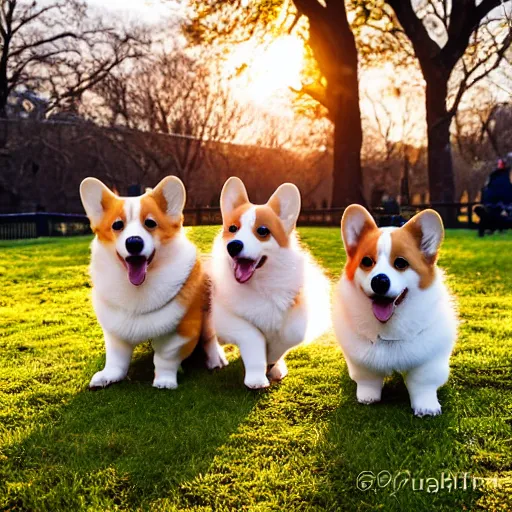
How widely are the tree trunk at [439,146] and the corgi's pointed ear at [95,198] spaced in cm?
1656

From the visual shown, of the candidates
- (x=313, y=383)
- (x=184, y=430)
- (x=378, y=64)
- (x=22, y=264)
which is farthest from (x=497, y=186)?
(x=184, y=430)

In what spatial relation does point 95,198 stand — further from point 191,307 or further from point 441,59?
point 441,59

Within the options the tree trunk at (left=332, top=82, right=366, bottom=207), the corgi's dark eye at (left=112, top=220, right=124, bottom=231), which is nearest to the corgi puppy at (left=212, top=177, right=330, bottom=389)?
the corgi's dark eye at (left=112, top=220, right=124, bottom=231)

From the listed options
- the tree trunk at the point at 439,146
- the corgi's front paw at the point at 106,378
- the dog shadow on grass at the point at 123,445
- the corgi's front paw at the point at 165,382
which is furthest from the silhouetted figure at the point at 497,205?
the corgi's front paw at the point at 106,378

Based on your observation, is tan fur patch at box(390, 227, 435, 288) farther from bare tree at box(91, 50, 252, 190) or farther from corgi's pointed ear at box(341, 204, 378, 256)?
bare tree at box(91, 50, 252, 190)

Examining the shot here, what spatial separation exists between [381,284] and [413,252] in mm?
303

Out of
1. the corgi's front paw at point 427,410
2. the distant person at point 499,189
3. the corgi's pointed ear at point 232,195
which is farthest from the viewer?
the distant person at point 499,189

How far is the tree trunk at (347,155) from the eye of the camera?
53.1 feet

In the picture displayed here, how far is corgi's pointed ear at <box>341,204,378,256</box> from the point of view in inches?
114

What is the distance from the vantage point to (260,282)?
10.8 feet

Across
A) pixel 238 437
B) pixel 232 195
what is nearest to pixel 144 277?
pixel 232 195

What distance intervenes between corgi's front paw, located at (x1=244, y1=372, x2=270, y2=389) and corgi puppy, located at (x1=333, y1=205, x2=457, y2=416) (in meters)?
0.60

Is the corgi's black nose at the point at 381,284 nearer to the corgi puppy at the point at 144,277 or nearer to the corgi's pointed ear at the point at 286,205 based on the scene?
the corgi's pointed ear at the point at 286,205

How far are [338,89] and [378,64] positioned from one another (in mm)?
6084
